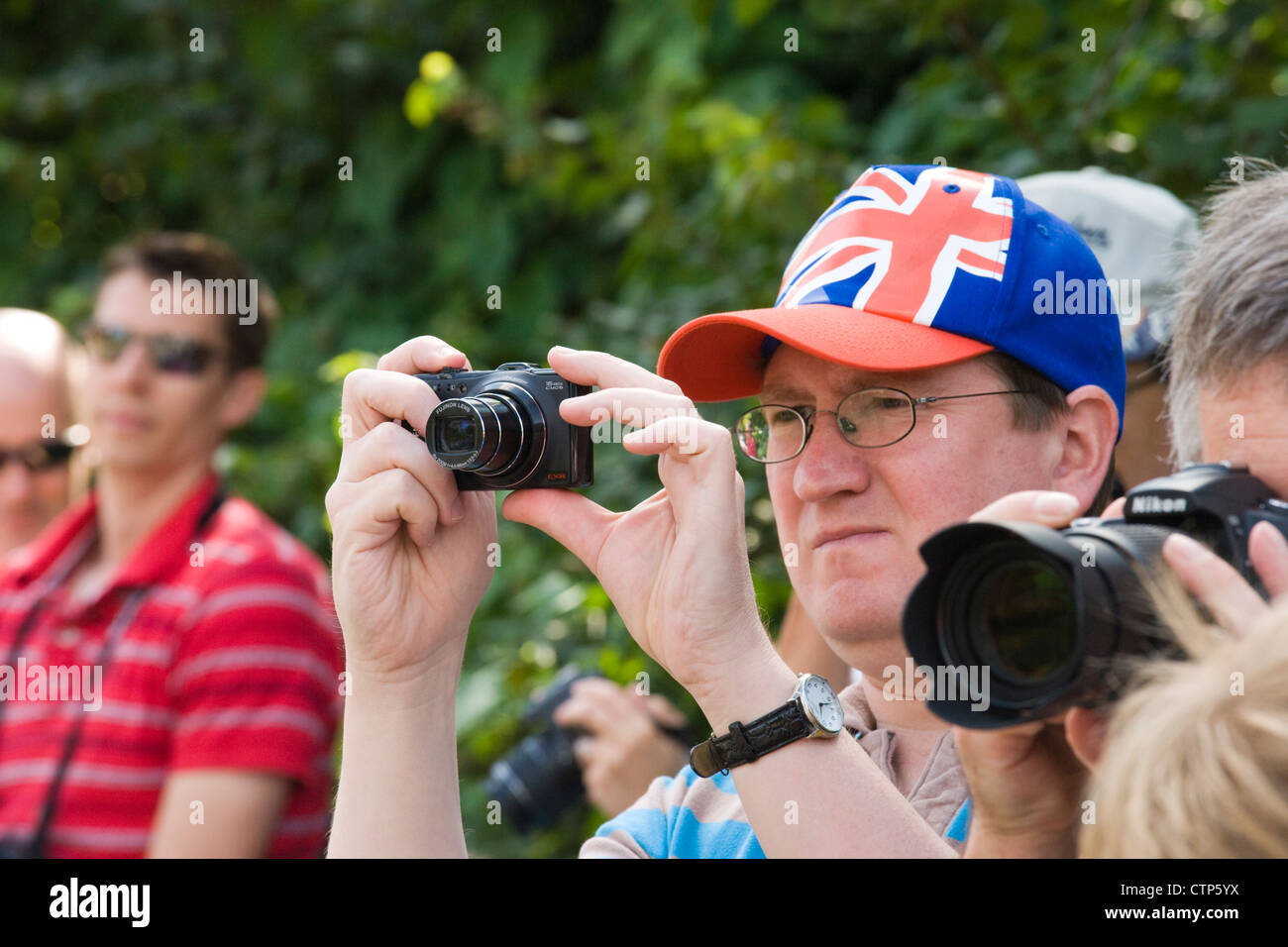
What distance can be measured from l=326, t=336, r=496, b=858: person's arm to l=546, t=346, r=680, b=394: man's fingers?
0.55 ft

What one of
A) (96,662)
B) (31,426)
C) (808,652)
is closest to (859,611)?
(808,652)

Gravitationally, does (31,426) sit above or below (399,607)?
above

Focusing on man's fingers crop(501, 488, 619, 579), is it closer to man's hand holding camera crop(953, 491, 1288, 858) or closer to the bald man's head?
man's hand holding camera crop(953, 491, 1288, 858)

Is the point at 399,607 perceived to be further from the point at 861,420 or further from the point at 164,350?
the point at 164,350

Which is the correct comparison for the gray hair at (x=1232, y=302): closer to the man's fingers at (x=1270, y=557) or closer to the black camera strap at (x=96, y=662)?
the man's fingers at (x=1270, y=557)

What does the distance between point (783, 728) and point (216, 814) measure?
156 centimetres

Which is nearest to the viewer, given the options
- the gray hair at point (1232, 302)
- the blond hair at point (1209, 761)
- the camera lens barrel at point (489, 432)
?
the blond hair at point (1209, 761)

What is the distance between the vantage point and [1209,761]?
881 mm

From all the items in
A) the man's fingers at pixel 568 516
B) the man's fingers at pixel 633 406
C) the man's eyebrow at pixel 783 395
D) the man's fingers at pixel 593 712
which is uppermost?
the man's eyebrow at pixel 783 395

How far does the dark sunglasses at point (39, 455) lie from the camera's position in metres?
3.54

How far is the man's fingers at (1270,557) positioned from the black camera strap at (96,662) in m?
2.18

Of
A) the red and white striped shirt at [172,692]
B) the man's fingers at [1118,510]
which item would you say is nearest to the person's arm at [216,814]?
the red and white striped shirt at [172,692]

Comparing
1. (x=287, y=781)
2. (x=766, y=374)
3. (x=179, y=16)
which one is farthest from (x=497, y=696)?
(x=179, y=16)
